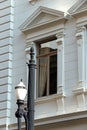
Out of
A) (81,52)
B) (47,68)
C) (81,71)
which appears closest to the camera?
(81,71)

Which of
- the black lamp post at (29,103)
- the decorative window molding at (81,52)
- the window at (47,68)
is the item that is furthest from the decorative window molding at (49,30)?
the black lamp post at (29,103)

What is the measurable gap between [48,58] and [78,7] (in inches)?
94.9

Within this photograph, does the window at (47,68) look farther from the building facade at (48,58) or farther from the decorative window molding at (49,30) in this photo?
the decorative window molding at (49,30)

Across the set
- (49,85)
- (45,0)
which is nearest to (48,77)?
(49,85)

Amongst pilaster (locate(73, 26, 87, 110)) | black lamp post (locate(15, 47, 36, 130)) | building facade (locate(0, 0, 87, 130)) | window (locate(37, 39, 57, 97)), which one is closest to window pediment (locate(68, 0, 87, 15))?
building facade (locate(0, 0, 87, 130))

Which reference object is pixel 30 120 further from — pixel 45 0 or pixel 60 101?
pixel 45 0

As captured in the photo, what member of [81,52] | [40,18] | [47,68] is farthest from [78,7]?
[47,68]

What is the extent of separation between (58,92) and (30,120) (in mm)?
5956

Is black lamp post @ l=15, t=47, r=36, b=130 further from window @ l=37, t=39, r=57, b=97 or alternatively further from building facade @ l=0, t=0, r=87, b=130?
window @ l=37, t=39, r=57, b=97

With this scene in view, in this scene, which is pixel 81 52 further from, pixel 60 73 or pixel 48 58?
pixel 48 58

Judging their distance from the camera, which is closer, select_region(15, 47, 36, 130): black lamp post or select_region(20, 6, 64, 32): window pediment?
select_region(15, 47, 36, 130): black lamp post

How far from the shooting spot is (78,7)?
1733 cm

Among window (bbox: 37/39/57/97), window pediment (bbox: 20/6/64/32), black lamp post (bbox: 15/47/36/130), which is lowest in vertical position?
Answer: black lamp post (bbox: 15/47/36/130)

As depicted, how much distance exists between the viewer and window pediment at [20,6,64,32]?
1812 centimetres
